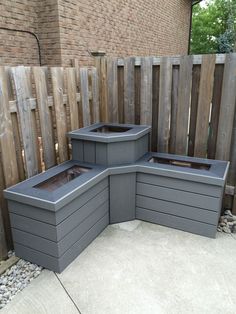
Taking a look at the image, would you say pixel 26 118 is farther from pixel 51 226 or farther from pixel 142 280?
pixel 142 280

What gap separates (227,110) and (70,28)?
3.11 metres

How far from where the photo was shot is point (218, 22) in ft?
67.5

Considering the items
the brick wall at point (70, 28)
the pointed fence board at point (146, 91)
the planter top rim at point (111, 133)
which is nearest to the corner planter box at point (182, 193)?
the planter top rim at point (111, 133)

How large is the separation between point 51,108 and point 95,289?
5.50ft

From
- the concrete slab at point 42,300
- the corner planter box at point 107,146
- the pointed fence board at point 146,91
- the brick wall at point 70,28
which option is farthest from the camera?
the brick wall at point 70,28

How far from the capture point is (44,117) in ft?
8.20

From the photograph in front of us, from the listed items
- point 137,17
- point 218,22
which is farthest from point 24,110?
point 218,22

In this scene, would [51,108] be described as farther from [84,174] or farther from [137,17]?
[137,17]

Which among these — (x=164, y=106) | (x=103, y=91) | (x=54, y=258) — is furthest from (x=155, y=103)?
(x=54, y=258)

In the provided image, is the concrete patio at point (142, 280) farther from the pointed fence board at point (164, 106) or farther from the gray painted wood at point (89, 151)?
the pointed fence board at point (164, 106)

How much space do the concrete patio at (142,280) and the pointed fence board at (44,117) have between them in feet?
3.09

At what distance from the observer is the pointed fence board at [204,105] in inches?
105

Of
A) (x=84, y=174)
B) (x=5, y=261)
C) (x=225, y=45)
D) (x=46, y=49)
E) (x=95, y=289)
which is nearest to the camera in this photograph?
(x=95, y=289)

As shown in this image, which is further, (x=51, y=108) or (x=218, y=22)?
(x=218, y=22)
